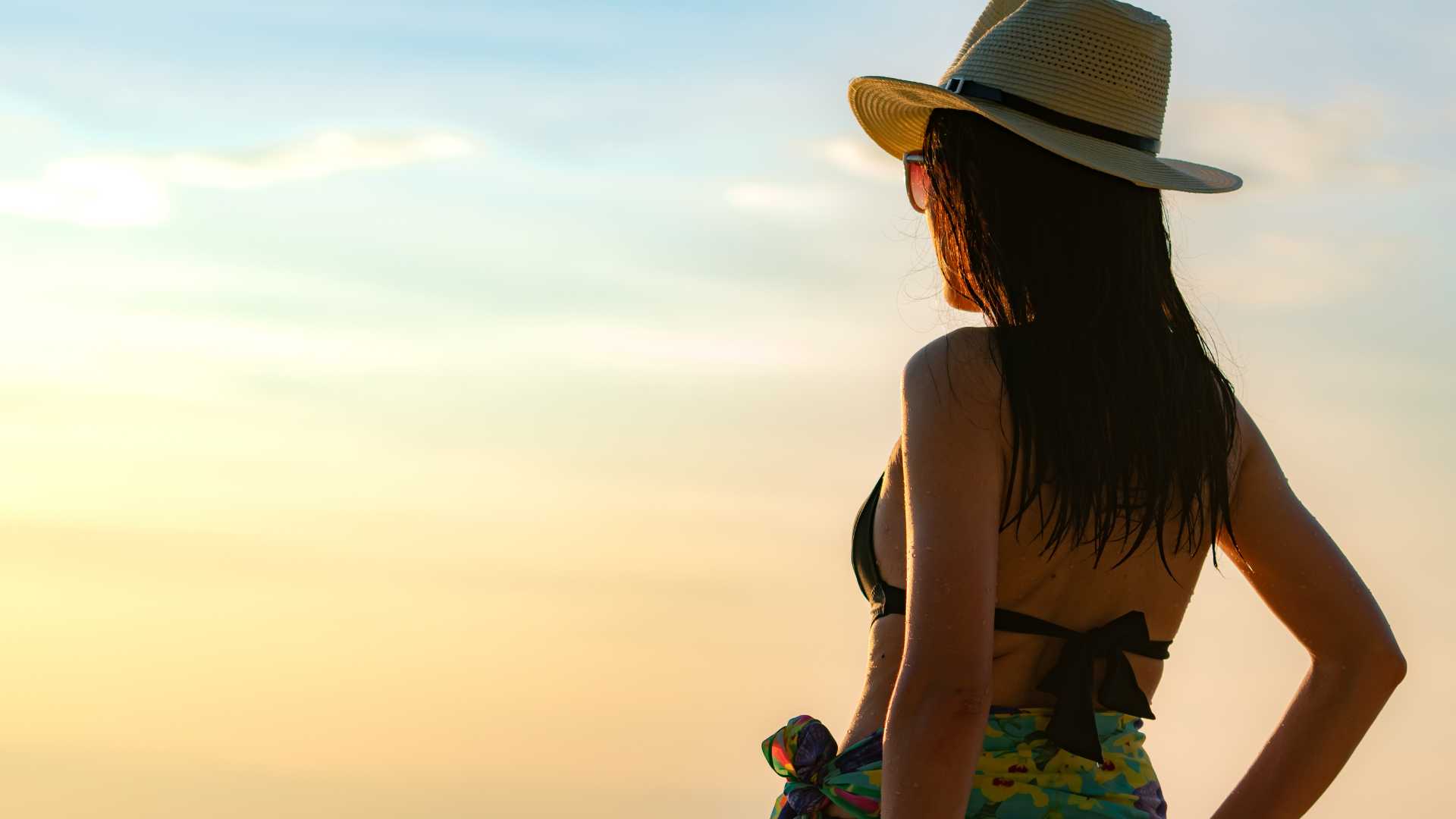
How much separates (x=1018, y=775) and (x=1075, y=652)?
238 mm

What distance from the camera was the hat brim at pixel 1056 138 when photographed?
9.73 ft

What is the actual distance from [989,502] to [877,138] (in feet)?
4.11

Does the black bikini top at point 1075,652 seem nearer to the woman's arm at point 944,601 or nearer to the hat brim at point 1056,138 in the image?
the woman's arm at point 944,601

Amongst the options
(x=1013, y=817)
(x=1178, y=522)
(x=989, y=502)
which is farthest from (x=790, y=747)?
(x=1178, y=522)

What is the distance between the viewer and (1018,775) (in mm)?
2875

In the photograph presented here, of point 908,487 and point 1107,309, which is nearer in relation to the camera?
point 908,487

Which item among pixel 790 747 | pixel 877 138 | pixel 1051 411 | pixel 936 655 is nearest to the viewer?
pixel 936 655

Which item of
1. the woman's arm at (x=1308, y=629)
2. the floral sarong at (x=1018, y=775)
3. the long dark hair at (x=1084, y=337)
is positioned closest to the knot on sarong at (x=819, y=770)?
the floral sarong at (x=1018, y=775)

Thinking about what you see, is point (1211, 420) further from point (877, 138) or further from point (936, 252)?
point (877, 138)

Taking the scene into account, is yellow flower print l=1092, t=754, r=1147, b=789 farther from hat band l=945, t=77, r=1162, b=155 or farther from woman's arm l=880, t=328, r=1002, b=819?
hat band l=945, t=77, r=1162, b=155

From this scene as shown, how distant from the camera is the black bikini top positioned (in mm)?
2844

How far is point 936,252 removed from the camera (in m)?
3.08

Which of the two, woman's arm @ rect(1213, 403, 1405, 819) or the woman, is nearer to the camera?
the woman

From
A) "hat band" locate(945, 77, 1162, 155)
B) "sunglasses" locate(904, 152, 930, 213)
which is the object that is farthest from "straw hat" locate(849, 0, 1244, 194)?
"sunglasses" locate(904, 152, 930, 213)
